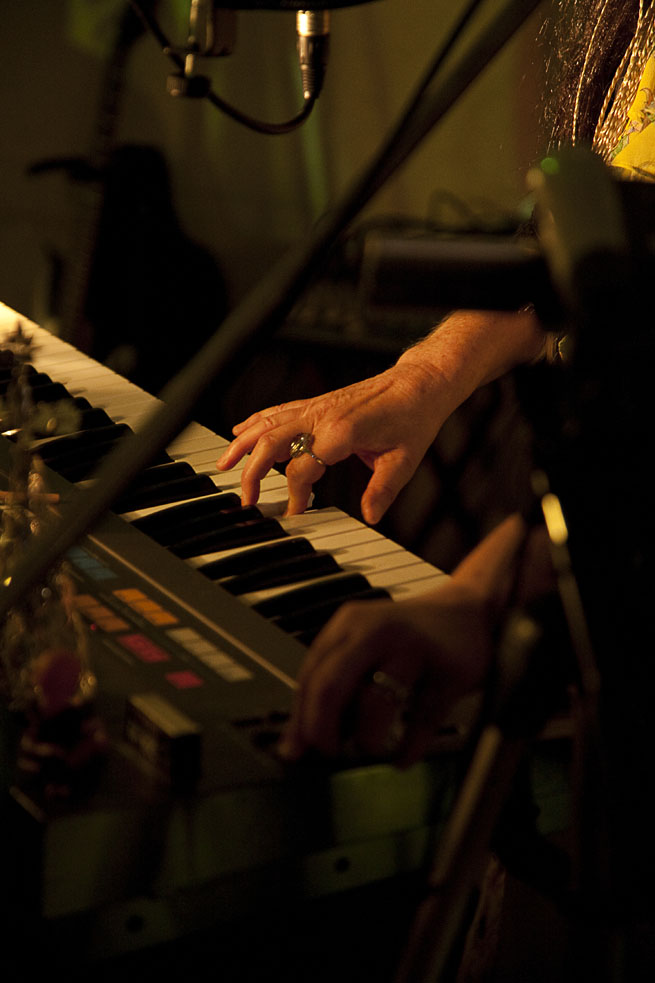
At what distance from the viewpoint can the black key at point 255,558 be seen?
991 millimetres

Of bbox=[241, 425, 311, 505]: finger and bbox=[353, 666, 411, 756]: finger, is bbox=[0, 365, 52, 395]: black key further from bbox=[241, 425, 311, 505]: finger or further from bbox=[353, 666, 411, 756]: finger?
bbox=[353, 666, 411, 756]: finger

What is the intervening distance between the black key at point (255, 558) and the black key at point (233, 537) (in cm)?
3

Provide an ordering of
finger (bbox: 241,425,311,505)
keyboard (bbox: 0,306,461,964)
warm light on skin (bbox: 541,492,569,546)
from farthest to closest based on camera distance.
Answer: finger (bbox: 241,425,311,505) < keyboard (bbox: 0,306,461,964) < warm light on skin (bbox: 541,492,569,546)

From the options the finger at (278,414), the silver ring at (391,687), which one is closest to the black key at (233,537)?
the finger at (278,414)

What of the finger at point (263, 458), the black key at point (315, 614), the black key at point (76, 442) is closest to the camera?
the black key at point (315, 614)

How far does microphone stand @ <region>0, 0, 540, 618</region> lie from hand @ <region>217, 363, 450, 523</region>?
1.85ft

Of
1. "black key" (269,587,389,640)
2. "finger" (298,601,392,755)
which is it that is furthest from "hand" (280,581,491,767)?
"black key" (269,587,389,640)

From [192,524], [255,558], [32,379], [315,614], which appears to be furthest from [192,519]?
[32,379]

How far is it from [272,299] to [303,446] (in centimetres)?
60

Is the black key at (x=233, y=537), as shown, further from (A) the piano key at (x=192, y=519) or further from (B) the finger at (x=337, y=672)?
(B) the finger at (x=337, y=672)

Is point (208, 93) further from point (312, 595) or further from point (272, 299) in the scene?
point (272, 299)

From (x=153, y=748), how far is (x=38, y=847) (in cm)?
9

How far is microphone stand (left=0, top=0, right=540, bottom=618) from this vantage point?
51cm

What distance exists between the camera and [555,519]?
470 mm
